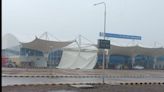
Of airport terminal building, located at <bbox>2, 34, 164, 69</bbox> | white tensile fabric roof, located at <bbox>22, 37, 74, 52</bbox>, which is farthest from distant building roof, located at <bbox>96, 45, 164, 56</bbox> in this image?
white tensile fabric roof, located at <bbox>22, 37, 74, 52</bbox>

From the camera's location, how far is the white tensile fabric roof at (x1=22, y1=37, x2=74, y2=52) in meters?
78.0

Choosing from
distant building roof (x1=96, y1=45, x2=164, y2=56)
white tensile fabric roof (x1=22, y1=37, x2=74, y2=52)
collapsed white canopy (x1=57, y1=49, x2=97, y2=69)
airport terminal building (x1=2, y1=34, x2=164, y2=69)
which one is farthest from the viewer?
distant building roof (x1=96, y1=45, x2=164, y2=56)

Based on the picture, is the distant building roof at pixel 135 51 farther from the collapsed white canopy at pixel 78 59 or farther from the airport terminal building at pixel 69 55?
A: the collapsed white canopy at pixel 78 59

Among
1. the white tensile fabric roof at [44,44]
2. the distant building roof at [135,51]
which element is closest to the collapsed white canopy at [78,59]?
the white tensile fabric roof at [44,44]

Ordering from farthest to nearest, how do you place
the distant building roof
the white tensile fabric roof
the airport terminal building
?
1. the distant building roof
2. the airport terminal building
3. the white tensile fabric roof

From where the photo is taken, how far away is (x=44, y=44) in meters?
78.6

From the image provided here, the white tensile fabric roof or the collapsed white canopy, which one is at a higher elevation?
the white tensile fabric roof

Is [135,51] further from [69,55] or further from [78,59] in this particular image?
[69,55]

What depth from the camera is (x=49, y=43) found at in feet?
260

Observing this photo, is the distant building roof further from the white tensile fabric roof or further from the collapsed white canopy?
the white tensile fabric roof

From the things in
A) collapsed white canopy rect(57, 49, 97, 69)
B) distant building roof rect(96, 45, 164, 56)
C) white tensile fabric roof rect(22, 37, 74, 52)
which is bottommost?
collapsed white canopy rect(57, 49, 97, 69)

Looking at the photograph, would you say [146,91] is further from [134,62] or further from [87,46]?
[134,62]

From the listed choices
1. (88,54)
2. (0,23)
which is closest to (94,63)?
(88,54)

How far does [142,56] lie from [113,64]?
29.7 feet
